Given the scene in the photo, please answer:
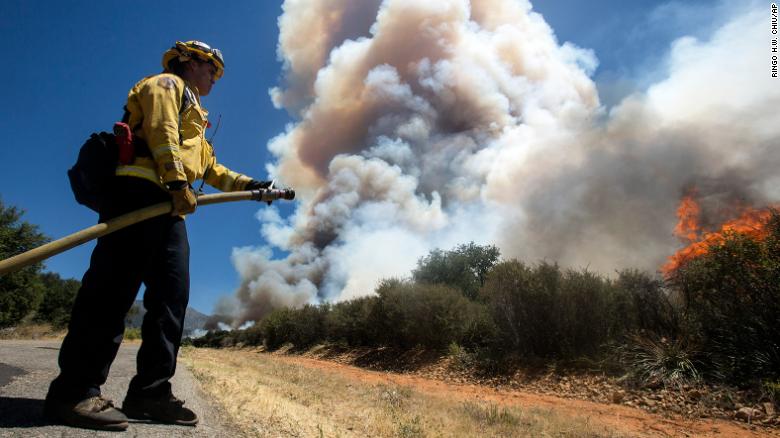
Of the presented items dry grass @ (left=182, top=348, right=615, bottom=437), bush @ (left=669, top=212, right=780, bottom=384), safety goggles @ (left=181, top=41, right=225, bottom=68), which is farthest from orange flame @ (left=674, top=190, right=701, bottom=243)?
safety goggles @ (left=181, top=41, right=225, bottom=68)

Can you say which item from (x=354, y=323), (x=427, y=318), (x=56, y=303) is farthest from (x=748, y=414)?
(x=56, y=303)

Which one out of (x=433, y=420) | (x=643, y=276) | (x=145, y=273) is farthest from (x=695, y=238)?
(x=145, y=273)

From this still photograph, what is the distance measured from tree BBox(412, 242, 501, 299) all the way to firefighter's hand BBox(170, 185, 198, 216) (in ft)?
71.5

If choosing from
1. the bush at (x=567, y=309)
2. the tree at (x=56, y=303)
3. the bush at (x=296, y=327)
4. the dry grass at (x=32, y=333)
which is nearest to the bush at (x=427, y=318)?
the bush at (x=567, y=309)

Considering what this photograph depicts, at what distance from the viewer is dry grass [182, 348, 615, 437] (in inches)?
98.6

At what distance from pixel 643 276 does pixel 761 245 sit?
2.67m

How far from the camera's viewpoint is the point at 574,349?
859 centimetres

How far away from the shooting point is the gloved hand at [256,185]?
2.95 m

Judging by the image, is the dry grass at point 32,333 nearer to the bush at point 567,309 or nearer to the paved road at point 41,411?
the bush at point 567,309

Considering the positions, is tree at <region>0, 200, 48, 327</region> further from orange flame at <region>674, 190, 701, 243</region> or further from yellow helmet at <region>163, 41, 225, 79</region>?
orange flame at <region>674, 190, 701, 243</region>

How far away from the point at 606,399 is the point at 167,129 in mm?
7176

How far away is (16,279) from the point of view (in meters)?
18.7

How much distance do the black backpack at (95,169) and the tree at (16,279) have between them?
816 inches

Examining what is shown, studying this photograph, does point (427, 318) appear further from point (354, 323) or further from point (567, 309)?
point (567, 309)
